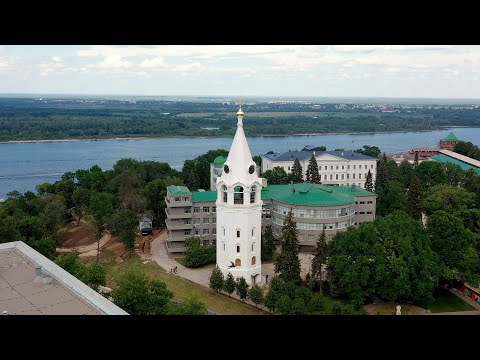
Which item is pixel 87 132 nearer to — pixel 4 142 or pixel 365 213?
pixel 4 142

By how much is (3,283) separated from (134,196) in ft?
43.8

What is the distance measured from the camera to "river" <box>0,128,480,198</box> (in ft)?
143

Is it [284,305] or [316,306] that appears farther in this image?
[316,306]

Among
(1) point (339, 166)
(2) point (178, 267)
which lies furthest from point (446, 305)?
(1) point (339, 166)

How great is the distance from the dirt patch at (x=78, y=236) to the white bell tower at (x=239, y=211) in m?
7.68

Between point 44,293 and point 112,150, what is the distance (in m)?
53.2

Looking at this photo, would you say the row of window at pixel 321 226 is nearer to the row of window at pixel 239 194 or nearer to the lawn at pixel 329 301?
the row of window at pixel 239 194

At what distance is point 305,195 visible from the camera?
20203 millimetres

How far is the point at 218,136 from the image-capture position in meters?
75.9

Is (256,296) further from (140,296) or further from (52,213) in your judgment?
(52,213)

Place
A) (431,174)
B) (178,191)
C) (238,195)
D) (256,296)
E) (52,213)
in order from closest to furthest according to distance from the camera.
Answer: (256,296) < (238,195) < (178,191) < (52,213) < (431,174)

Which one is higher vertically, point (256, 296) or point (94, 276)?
point (94, 276)

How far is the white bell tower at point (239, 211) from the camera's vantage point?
16.5 metres
